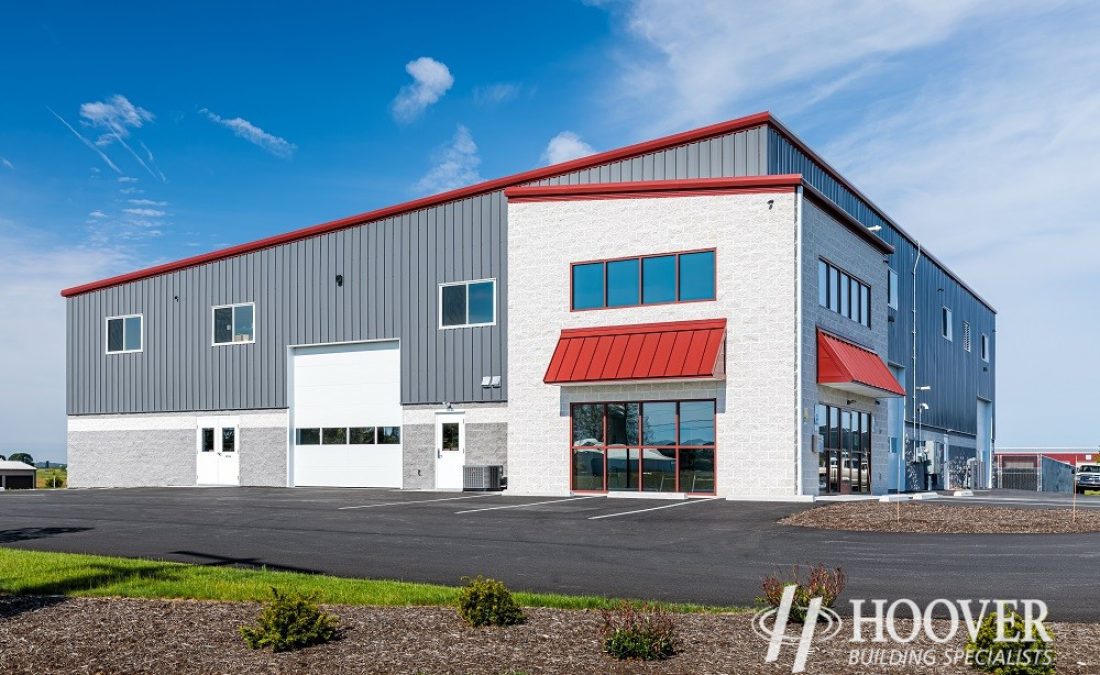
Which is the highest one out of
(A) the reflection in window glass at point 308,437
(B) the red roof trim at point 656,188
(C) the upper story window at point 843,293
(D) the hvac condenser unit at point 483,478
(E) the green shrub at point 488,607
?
(B) the red roof trim at point 656,188

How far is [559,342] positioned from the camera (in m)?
25.4

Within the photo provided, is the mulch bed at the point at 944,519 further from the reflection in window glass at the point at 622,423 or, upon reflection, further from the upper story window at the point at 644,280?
the upper story window at the point at 644,280

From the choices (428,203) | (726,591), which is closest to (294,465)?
(428,203)

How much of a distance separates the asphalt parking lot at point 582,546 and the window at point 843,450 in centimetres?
401

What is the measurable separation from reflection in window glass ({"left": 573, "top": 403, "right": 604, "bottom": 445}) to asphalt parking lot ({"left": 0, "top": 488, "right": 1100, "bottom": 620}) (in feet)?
7.43

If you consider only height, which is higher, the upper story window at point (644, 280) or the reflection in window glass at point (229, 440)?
the upper story window at point (644, 280)

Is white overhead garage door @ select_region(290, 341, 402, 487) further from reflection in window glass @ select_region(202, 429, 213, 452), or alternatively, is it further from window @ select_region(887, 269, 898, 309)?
window @ select_region(887, 269, 898, 309)

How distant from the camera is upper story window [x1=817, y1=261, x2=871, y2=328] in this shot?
24812 millimetres

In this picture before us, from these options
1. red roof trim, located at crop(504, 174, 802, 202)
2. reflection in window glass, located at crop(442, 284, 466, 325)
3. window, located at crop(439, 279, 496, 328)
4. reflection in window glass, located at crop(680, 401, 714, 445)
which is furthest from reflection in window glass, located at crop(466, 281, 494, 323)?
reflection in window glass, located at crop(680, 401, 714, 445)

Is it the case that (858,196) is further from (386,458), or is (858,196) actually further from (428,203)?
(386,458)

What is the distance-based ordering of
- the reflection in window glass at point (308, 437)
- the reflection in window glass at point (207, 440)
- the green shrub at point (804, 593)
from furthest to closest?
the reflection in window glass at point (207, 440), the reflection in window glass at point (308, 437), the green shrub at point (804, 593)

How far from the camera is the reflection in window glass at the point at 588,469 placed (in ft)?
81.8

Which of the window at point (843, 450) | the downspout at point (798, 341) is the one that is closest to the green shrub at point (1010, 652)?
the downspout at point (798, 341)

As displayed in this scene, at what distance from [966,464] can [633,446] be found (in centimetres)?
2658
